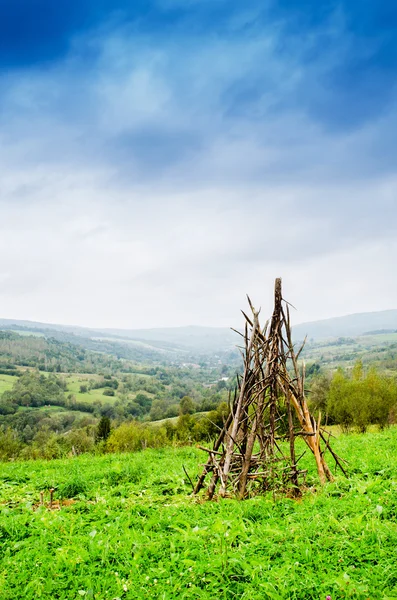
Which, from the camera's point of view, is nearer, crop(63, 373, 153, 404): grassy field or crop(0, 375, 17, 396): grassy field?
crop(0, 375, 17, 396): grassy field

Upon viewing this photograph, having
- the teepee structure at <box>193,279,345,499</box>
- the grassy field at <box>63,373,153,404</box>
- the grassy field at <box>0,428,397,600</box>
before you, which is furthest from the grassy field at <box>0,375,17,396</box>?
the grassy field at <box>0,428,397,600</box>

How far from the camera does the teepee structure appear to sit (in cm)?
746

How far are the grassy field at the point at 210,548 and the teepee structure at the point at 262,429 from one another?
0.57 meters

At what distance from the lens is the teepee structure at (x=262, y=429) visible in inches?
294

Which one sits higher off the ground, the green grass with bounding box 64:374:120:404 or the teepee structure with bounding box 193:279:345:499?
the teepee structure with bounding box 193:279:345:499

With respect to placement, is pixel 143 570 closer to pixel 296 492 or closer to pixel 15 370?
pixel 296 492

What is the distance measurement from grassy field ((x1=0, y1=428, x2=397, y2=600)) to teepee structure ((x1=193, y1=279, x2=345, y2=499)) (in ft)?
1.88

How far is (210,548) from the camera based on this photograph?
4.88 meters

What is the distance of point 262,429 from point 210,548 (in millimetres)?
3156

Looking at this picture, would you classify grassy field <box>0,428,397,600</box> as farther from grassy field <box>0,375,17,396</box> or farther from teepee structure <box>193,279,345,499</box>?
grassy field <box>0,375,17,396</box>

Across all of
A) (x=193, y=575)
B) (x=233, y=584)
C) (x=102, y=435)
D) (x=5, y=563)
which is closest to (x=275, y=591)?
(x=233, y=584)

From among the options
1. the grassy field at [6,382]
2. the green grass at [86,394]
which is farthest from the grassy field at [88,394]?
the grassy field at [6,382]

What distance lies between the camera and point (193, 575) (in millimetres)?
4328

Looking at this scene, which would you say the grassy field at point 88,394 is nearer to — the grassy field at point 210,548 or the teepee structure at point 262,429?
the teepee structure at point 262,429
